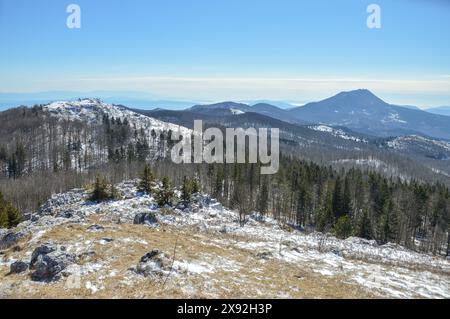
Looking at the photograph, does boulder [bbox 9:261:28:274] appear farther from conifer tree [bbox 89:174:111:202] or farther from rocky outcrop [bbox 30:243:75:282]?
conifer tree [bbox 89:174:111:202]

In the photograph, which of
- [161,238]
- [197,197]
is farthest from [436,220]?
[161,238]

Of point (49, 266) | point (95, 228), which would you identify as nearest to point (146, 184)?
point (95, 228)

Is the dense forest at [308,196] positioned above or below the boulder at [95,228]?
below

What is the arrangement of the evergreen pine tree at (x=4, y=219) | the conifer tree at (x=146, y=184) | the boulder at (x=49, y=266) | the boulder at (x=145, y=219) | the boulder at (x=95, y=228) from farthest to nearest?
1. the conifer tree at (x=146, y=184)
2. the evergreen pine tree at (x=4, y=219)
3. the boulder at (x=145, y=219)
4. the boulder at (x=95, y=228)
5. the boulder at (x=49, y=266)

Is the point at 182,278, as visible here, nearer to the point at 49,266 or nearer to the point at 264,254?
the point at 49,266

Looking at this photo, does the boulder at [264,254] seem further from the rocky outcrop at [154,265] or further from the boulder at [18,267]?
the boulder at [18,267]

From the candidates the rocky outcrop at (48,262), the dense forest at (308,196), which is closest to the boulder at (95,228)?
the rocky outcrop at (48,262)

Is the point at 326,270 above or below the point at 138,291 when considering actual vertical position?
below
